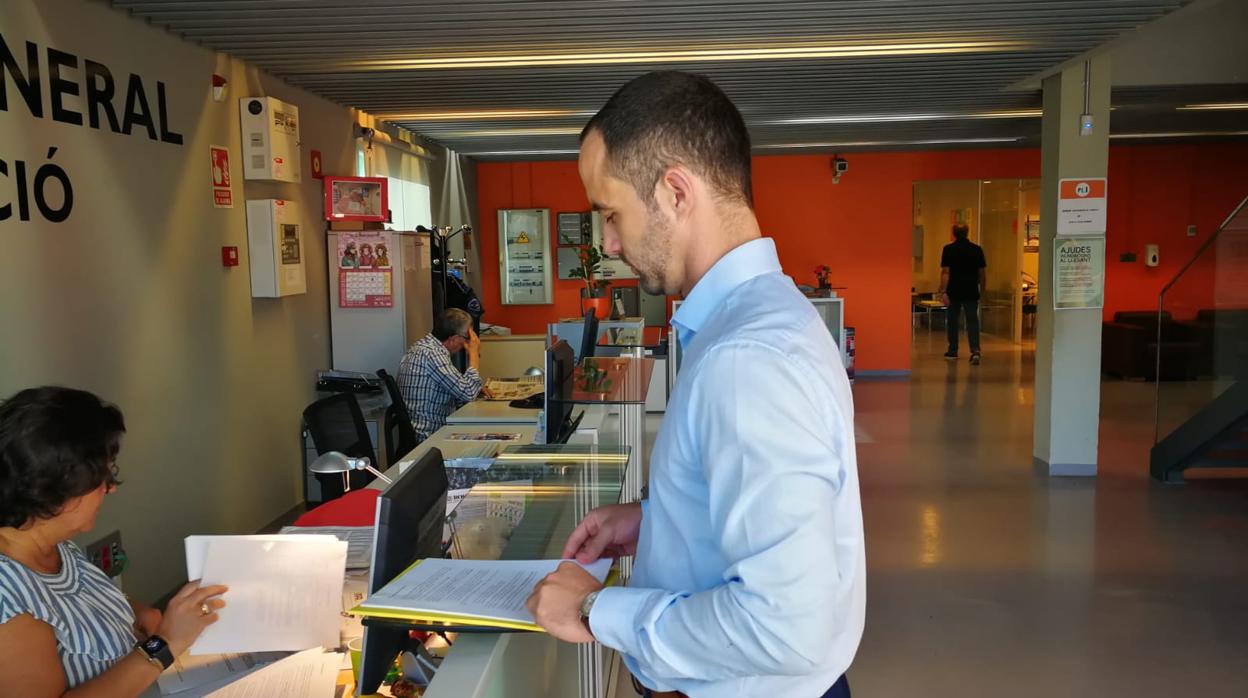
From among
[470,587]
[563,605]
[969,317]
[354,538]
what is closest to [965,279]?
[969,317]

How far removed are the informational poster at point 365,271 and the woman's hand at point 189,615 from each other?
5.01 meters

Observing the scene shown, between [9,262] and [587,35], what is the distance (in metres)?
2.98

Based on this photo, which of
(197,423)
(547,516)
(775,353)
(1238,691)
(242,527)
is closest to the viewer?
(775,353)

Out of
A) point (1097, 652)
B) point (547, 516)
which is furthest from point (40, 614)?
point (1097, 652)

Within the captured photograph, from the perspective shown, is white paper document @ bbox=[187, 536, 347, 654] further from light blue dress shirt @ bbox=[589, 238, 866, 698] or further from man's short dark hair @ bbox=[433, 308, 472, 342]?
man's short dark hair @ bbox=[433, 308, 472, 342]

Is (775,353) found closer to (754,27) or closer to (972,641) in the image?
(972,641)

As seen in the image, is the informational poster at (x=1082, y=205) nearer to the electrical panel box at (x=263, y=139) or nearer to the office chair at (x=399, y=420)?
the office chair at (x=399, y=420)

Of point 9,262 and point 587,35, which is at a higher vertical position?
point 587,35

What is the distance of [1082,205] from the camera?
21.2 feet

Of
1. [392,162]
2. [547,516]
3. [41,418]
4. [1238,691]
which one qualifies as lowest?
[1238,691]

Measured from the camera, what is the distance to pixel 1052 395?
664cm

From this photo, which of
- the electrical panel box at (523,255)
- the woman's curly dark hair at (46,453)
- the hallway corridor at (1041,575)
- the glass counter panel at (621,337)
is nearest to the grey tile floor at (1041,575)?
the hallway corridor at (1041,575)

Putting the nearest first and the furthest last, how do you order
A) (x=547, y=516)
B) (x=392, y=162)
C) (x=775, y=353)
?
1. (x=775, y=353)
2. (x=547, y=516)
3. (x=392, y=162)

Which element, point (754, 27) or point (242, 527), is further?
point (242, 527)
